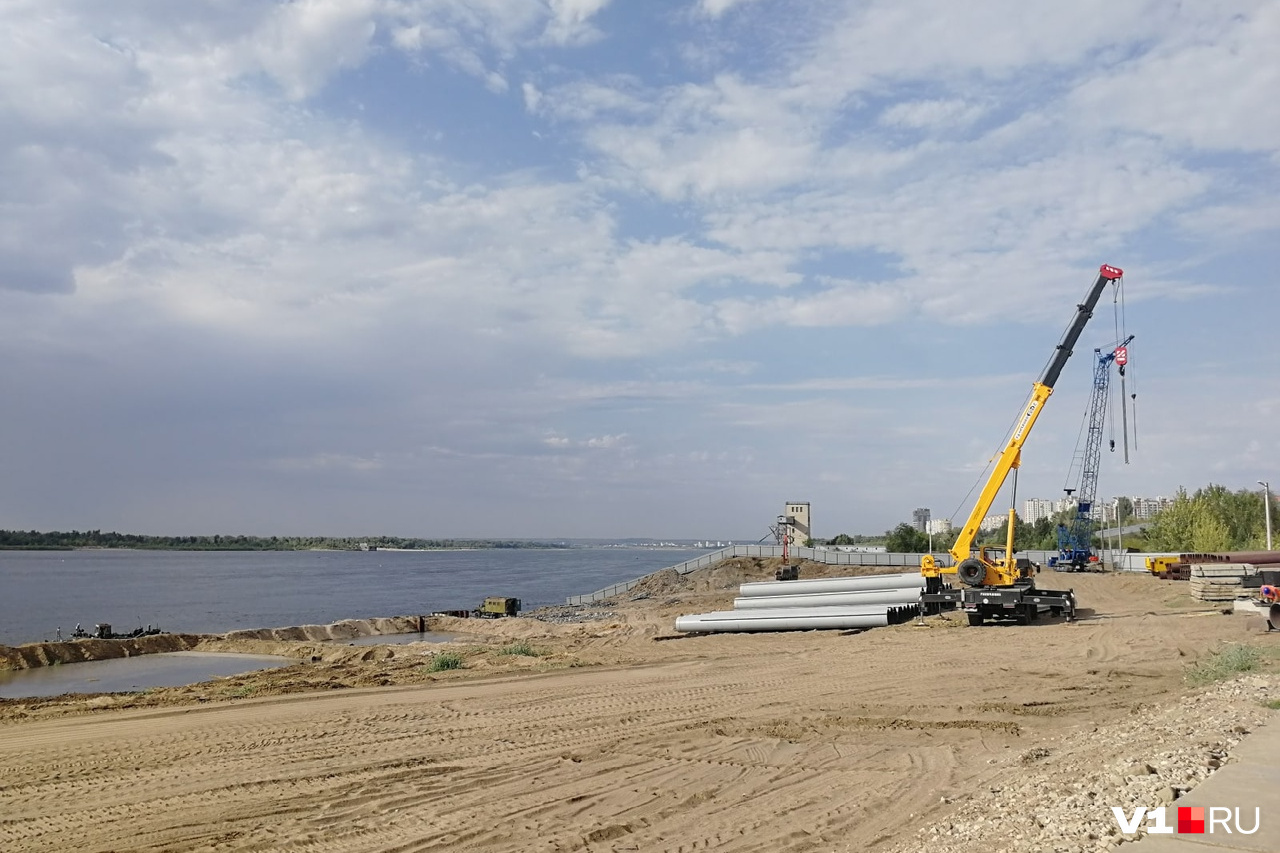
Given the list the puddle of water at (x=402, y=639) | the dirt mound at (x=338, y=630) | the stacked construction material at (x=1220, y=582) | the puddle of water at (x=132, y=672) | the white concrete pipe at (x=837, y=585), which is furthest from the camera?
the puddle of water at (x=402, y=639)

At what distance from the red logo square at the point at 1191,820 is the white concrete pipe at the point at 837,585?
983 inches

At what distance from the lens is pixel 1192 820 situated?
614 centimetres

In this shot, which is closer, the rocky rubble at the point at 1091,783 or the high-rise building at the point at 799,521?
the rocky rubble at the point at 1091,783

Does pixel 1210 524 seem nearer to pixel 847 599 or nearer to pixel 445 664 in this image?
pixel 847 599

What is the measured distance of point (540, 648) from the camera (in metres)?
28.3

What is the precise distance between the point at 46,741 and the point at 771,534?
193 ft

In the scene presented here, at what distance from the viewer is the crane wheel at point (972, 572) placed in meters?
28.2

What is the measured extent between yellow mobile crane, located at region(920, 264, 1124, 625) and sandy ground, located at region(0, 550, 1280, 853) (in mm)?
5130

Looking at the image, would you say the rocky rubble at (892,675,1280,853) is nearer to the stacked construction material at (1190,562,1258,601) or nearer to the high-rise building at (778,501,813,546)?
the stacked construction material at (1190,562,1258,601)

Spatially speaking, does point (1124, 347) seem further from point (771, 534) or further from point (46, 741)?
point (46, 741)

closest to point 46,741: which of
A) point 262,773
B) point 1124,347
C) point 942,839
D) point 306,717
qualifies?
point 306,717

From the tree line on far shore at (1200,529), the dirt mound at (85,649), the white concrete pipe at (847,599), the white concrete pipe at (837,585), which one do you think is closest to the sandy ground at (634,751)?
the white concrete pipe at (847,599)

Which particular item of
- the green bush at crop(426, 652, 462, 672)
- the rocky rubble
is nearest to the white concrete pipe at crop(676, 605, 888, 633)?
the green bush at crop(426, 652, 462, 672)

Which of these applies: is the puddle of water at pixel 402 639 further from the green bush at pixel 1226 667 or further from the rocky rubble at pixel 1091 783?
the rocky rubble at pixel 1091 783
